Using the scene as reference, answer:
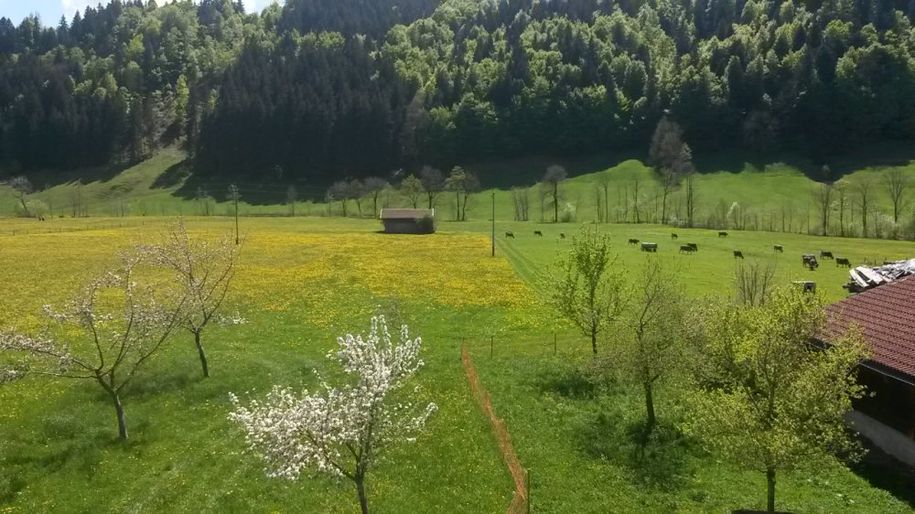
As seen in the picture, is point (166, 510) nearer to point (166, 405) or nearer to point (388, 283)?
point (166, 405)

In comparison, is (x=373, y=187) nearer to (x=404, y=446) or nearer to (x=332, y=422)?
(x=404, y=446)

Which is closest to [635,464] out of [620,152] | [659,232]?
[659,232]

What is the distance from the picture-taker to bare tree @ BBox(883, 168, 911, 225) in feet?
393

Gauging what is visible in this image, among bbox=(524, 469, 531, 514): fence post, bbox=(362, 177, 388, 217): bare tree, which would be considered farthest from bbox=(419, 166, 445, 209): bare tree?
bbox=(524, 469, 531, 514): fence post

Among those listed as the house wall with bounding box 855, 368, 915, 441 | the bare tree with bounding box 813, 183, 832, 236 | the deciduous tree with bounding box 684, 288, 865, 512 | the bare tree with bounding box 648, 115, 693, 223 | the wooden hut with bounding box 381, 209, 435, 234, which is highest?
the bare tree with bounding box 648, 115, 693, 223

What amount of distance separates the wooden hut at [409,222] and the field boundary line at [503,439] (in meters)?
70.7

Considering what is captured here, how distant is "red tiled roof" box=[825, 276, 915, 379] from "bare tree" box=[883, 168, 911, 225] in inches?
3638

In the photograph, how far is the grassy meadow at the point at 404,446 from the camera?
1003 inches

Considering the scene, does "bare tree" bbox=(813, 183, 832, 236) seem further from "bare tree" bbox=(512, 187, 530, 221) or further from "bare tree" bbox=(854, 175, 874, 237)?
"bare tree" bbox=(512, 187, 530, 221)

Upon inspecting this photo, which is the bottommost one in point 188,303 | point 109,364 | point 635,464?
point 635,464

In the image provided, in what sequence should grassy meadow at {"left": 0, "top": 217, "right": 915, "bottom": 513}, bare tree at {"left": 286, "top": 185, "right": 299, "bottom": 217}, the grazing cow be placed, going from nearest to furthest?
grassy meadow at {"left": 0, "top": 217, "right": 915, "bottom": 513}, the grazing cow, bare tree at {"left": 286, "top": 185, "right": 299, "bottom": 217}

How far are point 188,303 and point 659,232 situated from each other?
292 ft

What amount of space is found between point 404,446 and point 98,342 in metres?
18.5

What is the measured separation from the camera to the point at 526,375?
39375 mm
